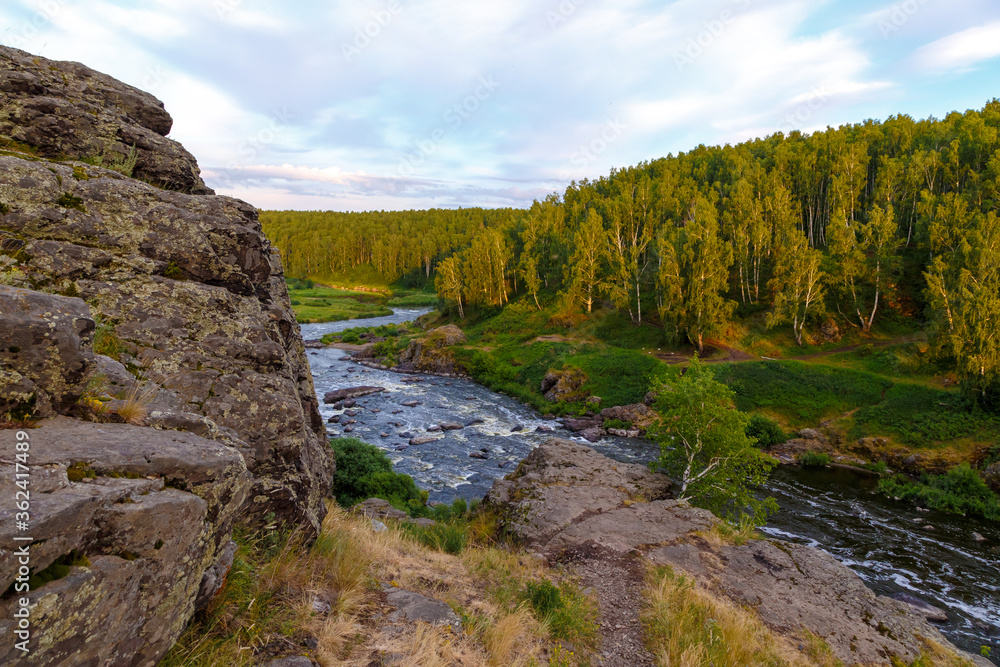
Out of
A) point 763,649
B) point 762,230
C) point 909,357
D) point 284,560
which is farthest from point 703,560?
point 762,230

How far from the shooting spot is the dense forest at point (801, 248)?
136ft

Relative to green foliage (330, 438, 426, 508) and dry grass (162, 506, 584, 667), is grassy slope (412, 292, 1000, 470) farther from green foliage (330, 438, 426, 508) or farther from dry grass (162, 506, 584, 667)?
dry grass (162, 506, 584, 667)

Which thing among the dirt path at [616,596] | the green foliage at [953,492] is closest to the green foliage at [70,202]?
the dirt path at [616,596]

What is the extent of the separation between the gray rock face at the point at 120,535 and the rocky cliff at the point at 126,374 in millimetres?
14

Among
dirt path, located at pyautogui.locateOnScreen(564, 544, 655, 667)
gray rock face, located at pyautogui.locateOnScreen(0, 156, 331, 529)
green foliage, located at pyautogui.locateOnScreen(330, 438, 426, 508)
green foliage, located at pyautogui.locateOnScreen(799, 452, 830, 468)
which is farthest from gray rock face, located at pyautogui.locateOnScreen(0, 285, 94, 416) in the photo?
green foliage, located at pyautogui.locateOnScreen(799, 452, 830, 468)

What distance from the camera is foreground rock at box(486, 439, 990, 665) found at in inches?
459

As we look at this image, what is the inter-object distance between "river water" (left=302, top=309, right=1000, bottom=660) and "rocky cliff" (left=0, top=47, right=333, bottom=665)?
1975cm

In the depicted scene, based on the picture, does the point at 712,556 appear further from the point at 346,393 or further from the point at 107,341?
the point at 346,393

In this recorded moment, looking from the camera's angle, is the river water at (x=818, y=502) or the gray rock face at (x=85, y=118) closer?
the gray rock face at (x=85, y=118)

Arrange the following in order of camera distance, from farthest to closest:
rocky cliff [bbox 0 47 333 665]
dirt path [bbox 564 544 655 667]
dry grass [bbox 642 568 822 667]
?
dirt path [bbox 564 544 655 667] < dry grass [bbox 642 568 822 667] < rocky cliff [bbox 0 47 333 665]

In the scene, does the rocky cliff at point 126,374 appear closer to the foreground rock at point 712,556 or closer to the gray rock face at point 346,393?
the foreground rock at point 712,556

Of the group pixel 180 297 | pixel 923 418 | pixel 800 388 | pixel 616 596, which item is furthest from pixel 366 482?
pixel 923 418

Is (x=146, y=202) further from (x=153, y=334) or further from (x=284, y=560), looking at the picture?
(x=284, y=560)

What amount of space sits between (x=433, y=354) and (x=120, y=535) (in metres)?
56.1
